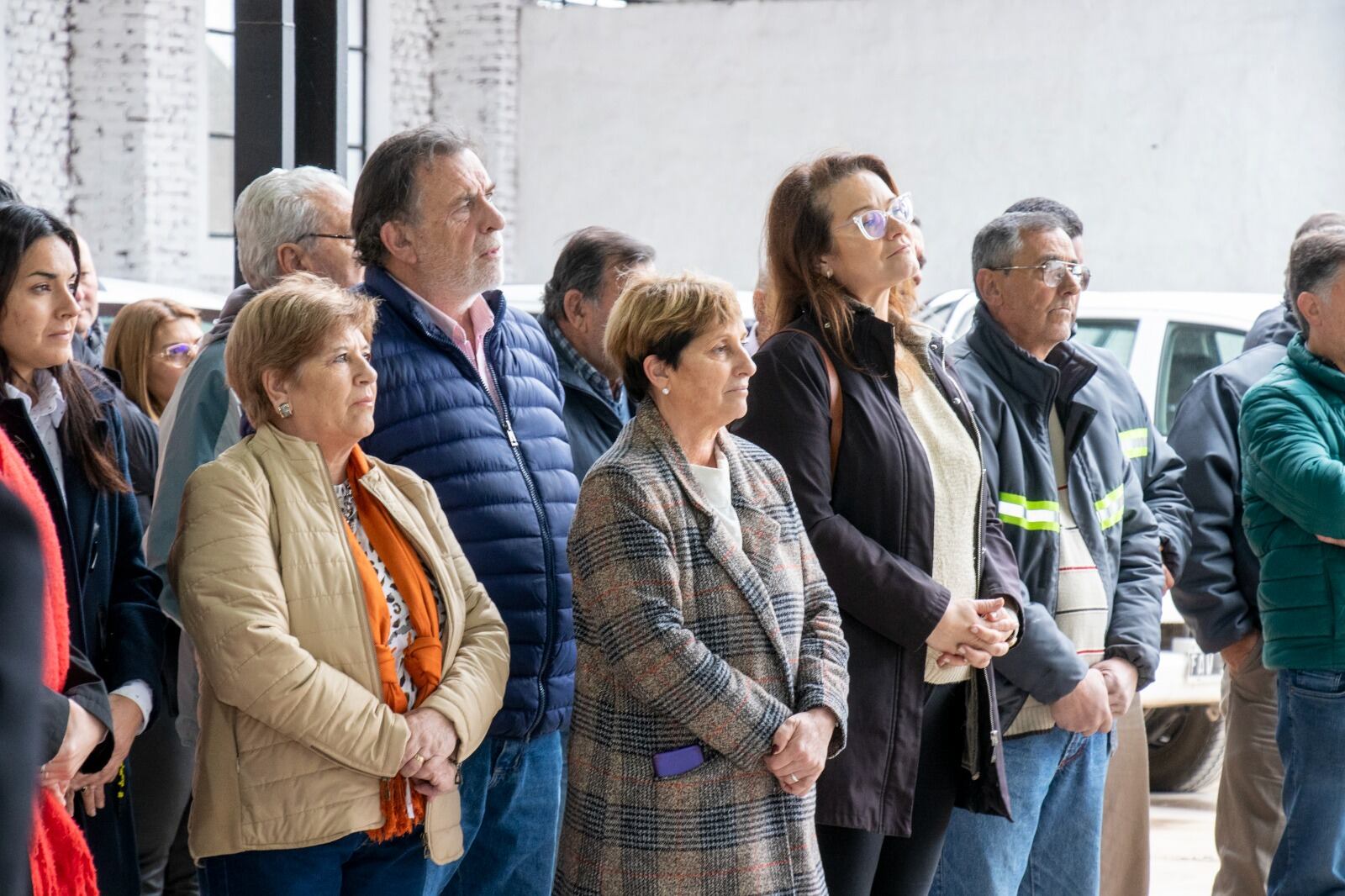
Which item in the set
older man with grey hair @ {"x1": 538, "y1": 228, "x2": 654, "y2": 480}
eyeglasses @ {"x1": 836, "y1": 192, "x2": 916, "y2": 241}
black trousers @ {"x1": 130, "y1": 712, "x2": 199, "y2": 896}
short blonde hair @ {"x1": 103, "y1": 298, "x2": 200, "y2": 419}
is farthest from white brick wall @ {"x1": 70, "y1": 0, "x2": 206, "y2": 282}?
eyeglasses @ {"x1": 836, "y1": 192, "x2": 916, "y2": 241}

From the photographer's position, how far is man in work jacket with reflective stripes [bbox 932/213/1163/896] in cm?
328

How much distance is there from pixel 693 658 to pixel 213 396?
44.4 inches

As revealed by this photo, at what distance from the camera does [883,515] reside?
2.97 meters

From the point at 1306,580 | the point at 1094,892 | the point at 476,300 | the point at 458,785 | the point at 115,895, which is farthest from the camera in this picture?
the point at 1306,580

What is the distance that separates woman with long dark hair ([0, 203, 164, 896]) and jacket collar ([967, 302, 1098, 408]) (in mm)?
1898

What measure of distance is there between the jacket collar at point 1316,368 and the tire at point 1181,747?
9.19 feet

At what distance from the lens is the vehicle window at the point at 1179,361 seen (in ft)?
21.7

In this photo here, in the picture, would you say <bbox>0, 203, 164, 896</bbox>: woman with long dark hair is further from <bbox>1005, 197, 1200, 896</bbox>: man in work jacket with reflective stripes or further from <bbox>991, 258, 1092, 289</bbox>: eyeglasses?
<bbox>1005, 197, 1200, 896</bbox>: man in work jacket with reflective stripes

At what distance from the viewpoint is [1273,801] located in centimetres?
427

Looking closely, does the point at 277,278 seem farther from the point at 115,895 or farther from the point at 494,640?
the point at 115,895

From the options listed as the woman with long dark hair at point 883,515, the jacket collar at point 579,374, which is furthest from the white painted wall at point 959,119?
the woman with long dark hair at point 883,515

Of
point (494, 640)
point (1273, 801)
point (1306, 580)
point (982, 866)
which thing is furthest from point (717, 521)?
point (1273, 801)

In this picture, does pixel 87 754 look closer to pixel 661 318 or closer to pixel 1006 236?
pixel 661 318

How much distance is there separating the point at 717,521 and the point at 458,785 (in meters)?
0.65
